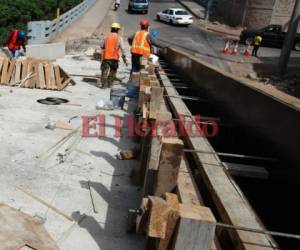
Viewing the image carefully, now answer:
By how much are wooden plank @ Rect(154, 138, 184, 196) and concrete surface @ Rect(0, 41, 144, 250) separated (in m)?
1.05

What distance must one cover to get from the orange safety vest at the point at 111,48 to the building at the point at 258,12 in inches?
1406

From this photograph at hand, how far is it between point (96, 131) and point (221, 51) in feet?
79.0

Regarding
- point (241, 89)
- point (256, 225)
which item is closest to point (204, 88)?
point (241, 89)

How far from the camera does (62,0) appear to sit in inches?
1319

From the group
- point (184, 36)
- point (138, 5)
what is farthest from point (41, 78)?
point (138, 5)

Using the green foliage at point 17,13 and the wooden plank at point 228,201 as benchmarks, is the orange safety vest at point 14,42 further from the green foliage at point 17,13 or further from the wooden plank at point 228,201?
the wooden plank at point 228,201

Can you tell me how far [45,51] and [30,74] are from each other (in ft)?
21.6

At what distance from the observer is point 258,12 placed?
4294cm

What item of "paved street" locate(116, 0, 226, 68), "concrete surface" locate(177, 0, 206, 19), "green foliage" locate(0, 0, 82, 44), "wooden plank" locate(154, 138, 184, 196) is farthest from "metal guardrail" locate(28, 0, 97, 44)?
"concrete surface" locate(177, 0, 206, 19)

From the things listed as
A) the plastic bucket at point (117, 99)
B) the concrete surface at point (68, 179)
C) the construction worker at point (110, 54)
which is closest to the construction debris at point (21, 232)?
the concrete surface at point (68, 179)

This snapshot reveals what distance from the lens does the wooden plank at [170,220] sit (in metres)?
2.33

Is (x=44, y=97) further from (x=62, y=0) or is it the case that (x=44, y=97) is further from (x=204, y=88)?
(x=62, y=0)

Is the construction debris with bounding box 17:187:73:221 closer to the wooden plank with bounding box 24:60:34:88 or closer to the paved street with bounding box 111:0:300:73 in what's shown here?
the wooden plank with bounding box 24:60:34:88

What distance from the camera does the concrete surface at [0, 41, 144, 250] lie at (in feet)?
13.5
